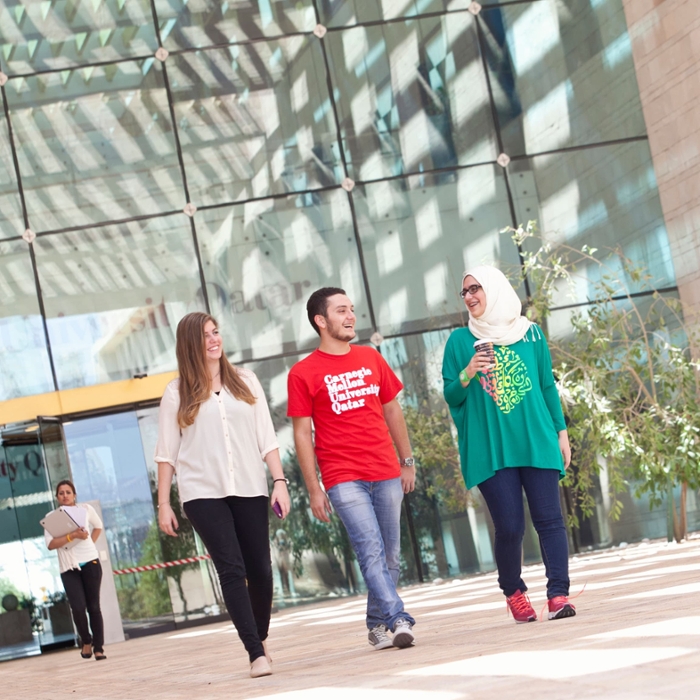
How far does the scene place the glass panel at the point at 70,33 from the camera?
15.8 m

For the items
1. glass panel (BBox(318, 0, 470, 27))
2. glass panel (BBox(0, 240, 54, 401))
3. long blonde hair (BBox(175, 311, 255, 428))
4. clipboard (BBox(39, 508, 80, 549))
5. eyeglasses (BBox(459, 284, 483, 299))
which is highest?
glass panel (BBox(318, 0, 470, 27))

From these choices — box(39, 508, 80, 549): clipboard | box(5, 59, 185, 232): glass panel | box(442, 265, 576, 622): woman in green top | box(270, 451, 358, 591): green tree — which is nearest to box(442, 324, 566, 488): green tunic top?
box(442, 265, 576, 622): woman in green top

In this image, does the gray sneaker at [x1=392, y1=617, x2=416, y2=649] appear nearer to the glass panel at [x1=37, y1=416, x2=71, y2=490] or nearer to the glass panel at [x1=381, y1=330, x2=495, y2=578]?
the glass panel at [x1=381, y1=330, x2=495, y2=578]

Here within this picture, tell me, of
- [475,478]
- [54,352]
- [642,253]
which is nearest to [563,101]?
[642,253]

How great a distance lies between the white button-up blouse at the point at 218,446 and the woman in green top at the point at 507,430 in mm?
969

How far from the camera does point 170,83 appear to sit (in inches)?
620

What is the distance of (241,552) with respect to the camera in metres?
5.88

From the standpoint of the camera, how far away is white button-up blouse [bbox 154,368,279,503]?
587 centimetres

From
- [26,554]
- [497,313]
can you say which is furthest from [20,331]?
[497,313]

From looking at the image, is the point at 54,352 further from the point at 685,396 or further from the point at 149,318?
the point at 685,396

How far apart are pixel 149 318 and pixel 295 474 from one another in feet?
8.47

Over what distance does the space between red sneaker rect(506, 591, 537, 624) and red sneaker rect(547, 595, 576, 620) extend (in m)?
0.11

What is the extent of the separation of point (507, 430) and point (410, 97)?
33.9 feet

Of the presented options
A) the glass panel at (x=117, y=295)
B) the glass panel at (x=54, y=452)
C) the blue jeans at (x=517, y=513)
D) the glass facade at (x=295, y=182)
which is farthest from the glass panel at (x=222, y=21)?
the blue jeans at (x=517, y=513)
